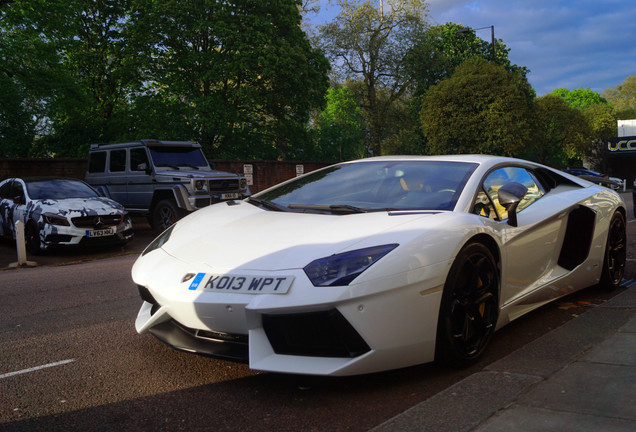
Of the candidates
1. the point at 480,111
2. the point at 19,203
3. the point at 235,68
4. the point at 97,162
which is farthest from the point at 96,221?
the point at 480,111

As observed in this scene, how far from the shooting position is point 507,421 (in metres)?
2.47

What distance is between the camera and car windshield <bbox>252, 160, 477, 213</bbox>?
3816 mm

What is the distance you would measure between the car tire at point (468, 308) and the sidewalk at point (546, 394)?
0.62 feet

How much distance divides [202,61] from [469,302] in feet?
84.6

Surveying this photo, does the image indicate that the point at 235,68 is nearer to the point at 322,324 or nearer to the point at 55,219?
the point at 55,219

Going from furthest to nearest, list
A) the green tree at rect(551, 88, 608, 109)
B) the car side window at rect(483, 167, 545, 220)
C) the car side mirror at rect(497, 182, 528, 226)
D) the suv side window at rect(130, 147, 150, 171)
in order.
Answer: the green tree at rect(551, 88, 608, 109) < the suv side window at rect(130, 147, 150, 171) < the car side window at rect(483, 167, 545, 220) < the car side mirror at rect(497, 182, 528, 226)

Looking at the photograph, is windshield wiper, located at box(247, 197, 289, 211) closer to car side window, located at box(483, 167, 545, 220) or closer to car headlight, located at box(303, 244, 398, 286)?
car headlight, located at box(303, 244, 398, 286)

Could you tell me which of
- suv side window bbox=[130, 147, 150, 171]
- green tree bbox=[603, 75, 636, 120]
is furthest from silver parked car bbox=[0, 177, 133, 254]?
green tree bbox=[603, 75, 636, 120]

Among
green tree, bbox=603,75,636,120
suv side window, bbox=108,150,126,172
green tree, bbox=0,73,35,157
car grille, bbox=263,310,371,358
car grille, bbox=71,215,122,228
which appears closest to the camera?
car grille, bbox=263,310,371,358

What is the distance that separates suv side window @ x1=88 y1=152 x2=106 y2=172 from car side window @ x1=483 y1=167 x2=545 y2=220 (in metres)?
12.2

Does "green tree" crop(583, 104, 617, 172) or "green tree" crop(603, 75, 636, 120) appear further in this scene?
"green tree" crop(603, 75, 636, 120)

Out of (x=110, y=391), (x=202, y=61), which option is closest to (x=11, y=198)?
(x=110, y=391)

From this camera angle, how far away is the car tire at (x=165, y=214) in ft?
42.2

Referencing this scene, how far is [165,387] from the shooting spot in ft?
10.5
